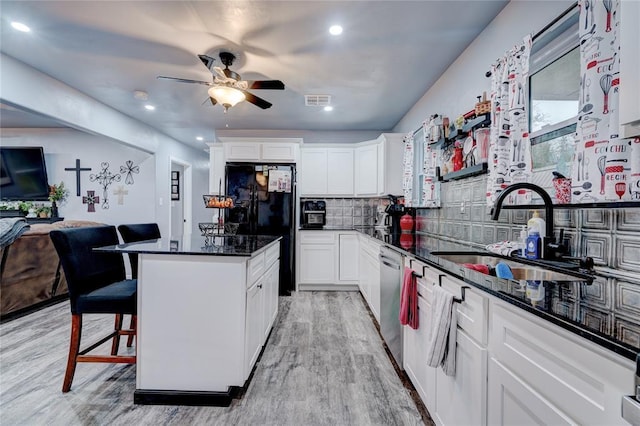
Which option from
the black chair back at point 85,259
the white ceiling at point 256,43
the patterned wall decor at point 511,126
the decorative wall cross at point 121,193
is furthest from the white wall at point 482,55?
the decorative wall cross at point 121,193

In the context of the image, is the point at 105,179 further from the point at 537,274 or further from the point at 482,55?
the point at 537,274

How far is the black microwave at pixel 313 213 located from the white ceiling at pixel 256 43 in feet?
5.22

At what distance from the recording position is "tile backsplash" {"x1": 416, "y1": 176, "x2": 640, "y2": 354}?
2.61ft

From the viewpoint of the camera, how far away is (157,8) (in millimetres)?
2072

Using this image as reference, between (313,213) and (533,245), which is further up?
(313,213)

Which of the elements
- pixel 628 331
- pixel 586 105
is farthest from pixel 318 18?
pixel 628 331

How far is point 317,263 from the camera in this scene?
4.49 metres

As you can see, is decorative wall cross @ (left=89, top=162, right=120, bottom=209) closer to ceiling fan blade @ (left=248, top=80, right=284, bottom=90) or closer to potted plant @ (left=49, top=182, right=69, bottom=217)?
potted plant @ (left=49, top=182, right=69, bottom=217)

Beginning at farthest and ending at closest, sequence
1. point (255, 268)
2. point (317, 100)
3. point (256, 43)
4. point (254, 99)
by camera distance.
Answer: point (317, 100) → point (254, 99) → point (256, 43) → point (255, 268)

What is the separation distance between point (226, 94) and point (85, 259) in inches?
65.8

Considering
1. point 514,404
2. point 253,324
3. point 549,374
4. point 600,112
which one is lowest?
point 253,324

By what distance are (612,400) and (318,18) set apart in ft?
7.96

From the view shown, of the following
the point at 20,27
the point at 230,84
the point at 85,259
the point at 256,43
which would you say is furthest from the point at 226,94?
the point at 85,259

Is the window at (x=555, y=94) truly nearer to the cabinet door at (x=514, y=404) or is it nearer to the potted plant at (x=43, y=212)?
the cabinet door at (x=514, y=404)
